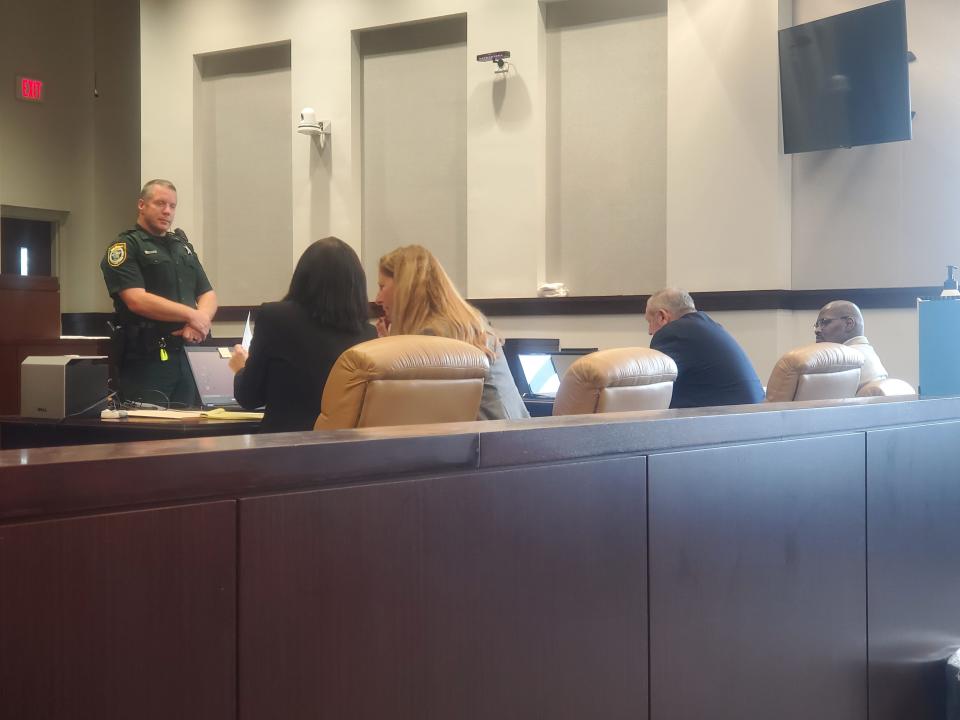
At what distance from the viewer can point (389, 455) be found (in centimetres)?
126

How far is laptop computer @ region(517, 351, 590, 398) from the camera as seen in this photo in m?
5.30

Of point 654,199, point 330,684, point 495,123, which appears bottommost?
point 330,684

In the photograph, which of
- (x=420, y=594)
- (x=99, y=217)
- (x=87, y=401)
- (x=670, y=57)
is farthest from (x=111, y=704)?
(x=99, y=217)

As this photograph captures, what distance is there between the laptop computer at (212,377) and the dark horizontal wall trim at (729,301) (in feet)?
11.6

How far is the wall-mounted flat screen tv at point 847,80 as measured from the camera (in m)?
6.10

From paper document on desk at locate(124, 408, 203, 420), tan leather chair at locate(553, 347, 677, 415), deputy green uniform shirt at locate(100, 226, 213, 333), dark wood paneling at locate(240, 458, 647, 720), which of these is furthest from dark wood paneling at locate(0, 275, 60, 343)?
dark wood paneling at locate(240, 458, 647, 720)

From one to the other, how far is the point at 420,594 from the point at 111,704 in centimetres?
40

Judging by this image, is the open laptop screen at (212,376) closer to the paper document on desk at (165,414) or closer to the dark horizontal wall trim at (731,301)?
the paper document on desk at (165,414)

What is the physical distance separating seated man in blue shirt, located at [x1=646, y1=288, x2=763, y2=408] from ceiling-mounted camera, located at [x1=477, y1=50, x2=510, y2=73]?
12.0 feet

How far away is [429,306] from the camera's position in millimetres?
3244

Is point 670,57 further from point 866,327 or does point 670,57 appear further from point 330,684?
point 330,684

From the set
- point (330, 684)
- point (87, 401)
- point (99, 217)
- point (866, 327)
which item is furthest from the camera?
point (99, 217)

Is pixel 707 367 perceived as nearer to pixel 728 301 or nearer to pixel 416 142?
pixel 728 301

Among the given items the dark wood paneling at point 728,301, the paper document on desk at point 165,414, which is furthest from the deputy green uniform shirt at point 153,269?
the dark wood paneling at point 728,301
